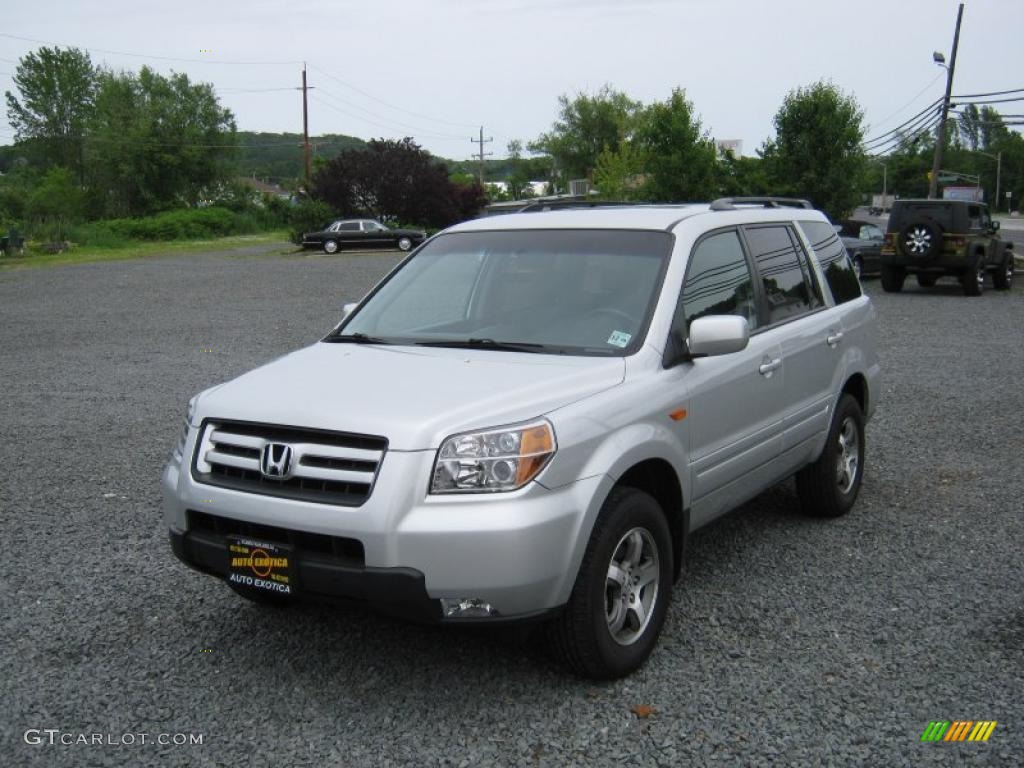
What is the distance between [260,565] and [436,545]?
0.70 meters

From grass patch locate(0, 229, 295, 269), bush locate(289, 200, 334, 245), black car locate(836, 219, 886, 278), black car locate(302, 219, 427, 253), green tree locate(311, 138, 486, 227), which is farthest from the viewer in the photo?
green tree locate(311, 138, 486, 227)

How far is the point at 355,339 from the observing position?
477 centimetres

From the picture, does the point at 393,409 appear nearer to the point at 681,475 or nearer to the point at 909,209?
the point at 681,475

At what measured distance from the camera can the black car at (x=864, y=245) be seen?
25.0 meters

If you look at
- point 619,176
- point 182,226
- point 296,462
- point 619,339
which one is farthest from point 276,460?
point 182,226

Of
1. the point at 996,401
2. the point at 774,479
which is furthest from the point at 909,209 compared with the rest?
the point at 774,479

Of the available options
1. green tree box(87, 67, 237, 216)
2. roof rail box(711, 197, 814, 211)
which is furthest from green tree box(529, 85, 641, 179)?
roof rail box(711, 197, 814, 211)

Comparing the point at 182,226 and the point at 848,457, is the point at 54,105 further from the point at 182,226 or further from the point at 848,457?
A: the point at 848,457

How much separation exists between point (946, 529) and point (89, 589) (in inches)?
180

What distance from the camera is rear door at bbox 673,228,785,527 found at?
14.5ft

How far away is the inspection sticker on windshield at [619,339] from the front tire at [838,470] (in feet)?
6.77

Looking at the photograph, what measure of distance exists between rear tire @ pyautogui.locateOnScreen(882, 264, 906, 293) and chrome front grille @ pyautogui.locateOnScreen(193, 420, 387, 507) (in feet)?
66.1

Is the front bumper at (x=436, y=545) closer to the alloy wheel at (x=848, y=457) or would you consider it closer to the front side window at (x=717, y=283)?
the front side window at (x=717, y=283)

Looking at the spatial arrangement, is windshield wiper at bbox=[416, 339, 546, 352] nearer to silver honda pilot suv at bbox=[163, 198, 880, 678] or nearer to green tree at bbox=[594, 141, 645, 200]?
silver honda pilot suv at bbox=[163, 198, 880, 678]
